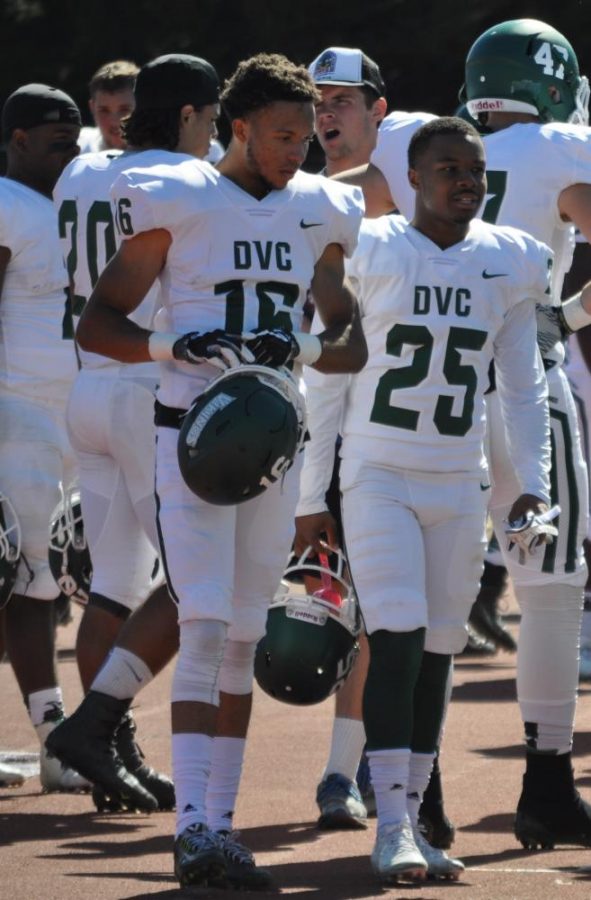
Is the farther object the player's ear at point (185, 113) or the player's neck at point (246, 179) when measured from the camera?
the player's ear at point (185, 113)

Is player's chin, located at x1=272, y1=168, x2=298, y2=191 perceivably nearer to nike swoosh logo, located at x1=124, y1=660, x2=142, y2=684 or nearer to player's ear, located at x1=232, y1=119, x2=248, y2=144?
player's ear, located at x1=232, y1=119, x2=248, y2=144

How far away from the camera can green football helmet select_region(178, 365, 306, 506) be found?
16.6 ft

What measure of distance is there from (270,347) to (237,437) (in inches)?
10.2

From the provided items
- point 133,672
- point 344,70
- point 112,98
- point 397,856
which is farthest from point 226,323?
point 112,98

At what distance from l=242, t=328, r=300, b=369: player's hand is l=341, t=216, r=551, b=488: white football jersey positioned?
494 millimetres

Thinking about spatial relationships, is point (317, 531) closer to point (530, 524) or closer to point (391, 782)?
point (530, 524)

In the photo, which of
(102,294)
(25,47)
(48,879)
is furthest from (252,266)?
(25,47)

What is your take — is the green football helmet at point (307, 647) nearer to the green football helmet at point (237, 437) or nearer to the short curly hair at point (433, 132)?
the green football helmet at point (237, 437)

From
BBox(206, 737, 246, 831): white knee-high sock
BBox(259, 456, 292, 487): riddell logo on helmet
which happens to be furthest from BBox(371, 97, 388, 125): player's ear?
BBox(206, 737, 246, 831): white knee-high sock

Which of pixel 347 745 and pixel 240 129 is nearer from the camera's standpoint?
pixel 240 129

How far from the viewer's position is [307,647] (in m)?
5.91

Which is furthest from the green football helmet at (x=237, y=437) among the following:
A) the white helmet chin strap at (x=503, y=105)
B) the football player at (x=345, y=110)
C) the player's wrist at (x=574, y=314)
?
the football player at (x=345, y=110)

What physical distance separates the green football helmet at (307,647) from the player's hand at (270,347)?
96 centimetres

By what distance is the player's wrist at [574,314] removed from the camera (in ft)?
19.9
